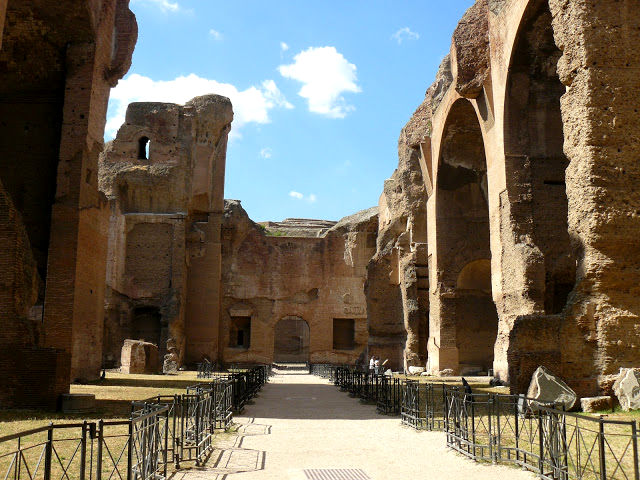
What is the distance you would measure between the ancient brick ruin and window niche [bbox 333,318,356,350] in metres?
4.17

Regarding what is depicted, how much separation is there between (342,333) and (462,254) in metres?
15.6

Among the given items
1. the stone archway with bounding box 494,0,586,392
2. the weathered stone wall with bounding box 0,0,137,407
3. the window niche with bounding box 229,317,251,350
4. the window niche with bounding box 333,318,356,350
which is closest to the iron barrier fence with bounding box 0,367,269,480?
the weathered stone wall with bounding box 0,0,137,407

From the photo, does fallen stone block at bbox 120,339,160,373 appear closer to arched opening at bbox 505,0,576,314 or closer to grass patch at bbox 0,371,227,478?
grass patch at bbox 0,371,227,478

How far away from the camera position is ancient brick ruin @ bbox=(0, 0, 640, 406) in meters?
10.1

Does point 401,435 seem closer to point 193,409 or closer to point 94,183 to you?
point 193,409

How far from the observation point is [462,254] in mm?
20719

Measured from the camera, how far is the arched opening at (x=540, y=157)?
14.8 m

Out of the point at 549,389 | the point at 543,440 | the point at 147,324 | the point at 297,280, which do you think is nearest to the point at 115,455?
the point at 543,440

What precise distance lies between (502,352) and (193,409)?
10.4 metres

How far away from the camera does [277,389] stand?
17.9 m

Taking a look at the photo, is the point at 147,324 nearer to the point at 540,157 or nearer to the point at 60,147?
the point at 60,147

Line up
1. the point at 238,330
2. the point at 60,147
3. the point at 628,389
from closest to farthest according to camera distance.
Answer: the point at 628,389 → the point at 60,147 → the point at 238,330

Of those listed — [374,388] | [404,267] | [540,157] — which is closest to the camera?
[540,157]

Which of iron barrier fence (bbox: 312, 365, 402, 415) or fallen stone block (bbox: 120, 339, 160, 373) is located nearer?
iron barrier fence (bbox: 312, 365, 402, 415)
